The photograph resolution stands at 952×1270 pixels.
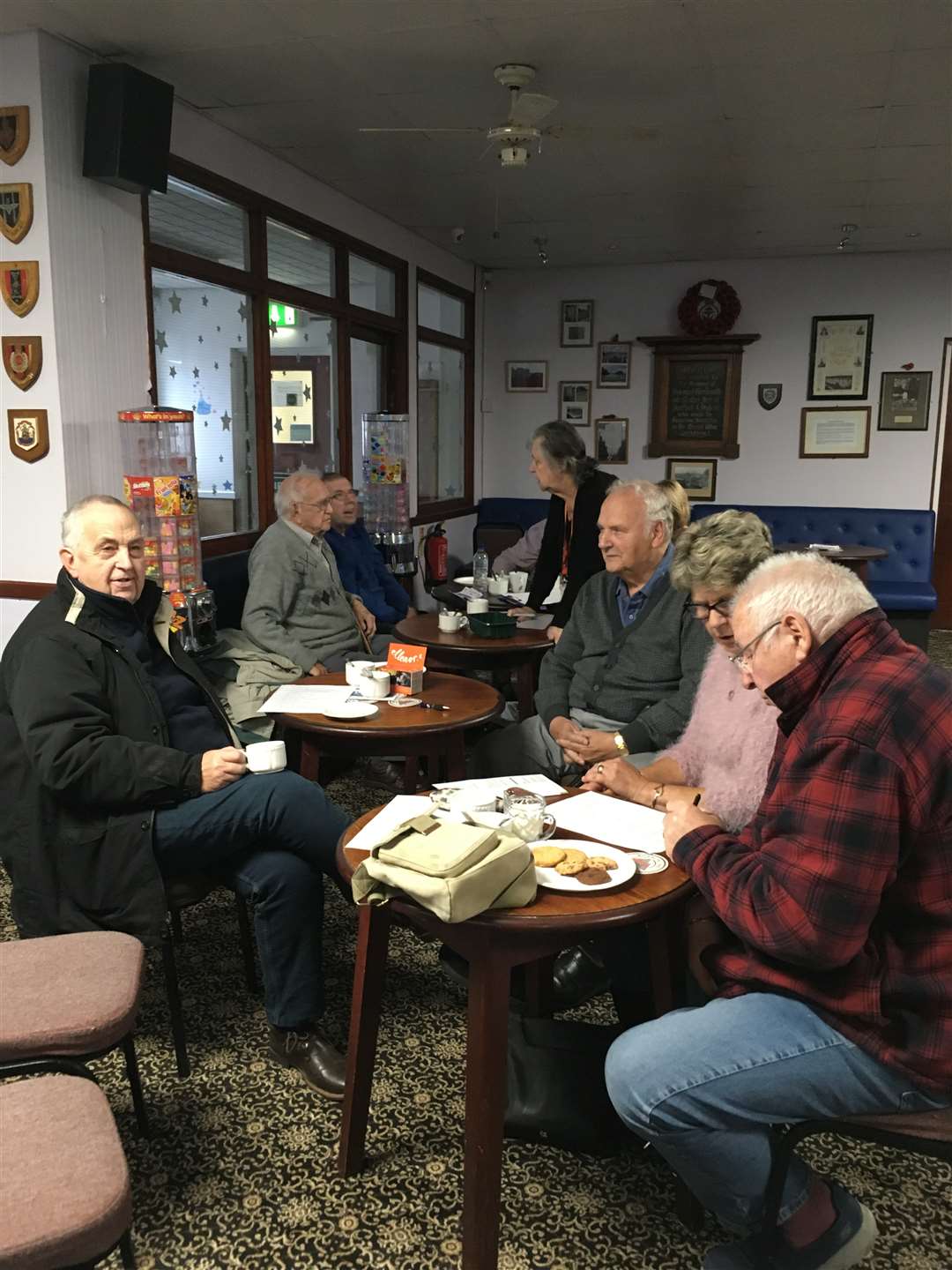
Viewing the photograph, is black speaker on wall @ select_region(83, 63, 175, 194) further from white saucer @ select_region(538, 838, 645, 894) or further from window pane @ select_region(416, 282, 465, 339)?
window pane @ select_region(416, 282, 465, 339)

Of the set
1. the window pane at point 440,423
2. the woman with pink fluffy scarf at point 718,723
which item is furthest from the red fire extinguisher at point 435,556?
the woman with pink fluffy scarf at point 718,723

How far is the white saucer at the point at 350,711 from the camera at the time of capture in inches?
103

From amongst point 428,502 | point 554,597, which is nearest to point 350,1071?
point 554,597

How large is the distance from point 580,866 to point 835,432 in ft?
22.6

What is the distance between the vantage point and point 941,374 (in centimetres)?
743

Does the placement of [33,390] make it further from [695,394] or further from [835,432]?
[835,432]

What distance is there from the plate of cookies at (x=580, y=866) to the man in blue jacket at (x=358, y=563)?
118 inches

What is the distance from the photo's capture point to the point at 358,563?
4789 millimetres

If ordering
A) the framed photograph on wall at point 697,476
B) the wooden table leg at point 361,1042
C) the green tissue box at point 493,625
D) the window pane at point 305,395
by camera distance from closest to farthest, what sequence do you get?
the wooden table leg at point 361,1042
the green tissue box at point 493,625
the window pane at point 305,395
the framed photograph on wall at point 697,476

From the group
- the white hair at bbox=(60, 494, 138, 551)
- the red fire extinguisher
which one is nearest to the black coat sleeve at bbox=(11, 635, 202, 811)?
the white hair at bbox=(60, 494, 138, 551)

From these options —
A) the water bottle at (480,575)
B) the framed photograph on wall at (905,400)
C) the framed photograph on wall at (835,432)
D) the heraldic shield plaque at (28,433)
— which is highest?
the framed photograph on wall at (905,400)

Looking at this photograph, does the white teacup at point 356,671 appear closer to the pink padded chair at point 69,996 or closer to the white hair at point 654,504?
the white hair at point 654,504

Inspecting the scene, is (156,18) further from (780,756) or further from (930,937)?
(930,937)

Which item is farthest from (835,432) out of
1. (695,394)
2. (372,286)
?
(372,286)
